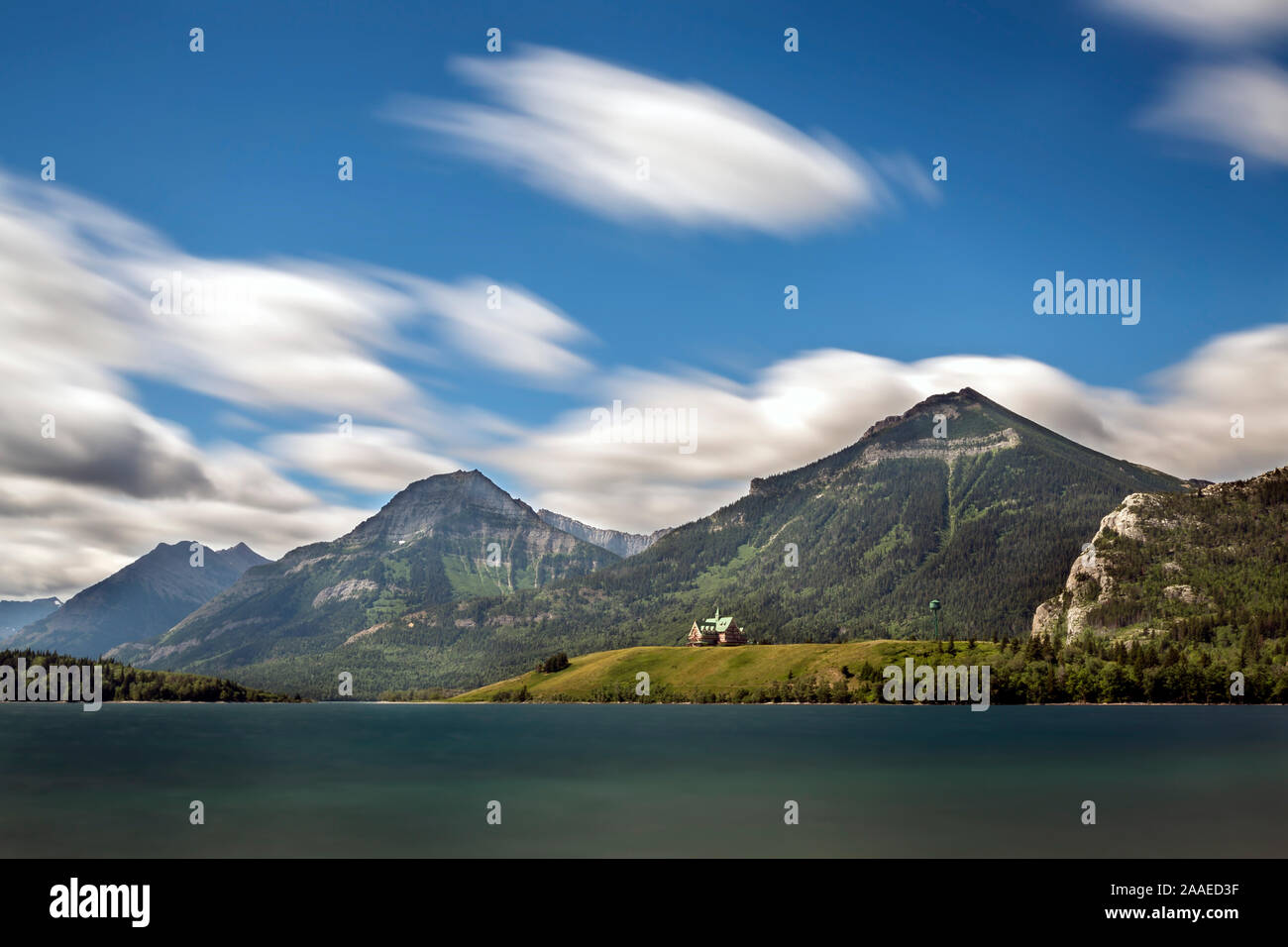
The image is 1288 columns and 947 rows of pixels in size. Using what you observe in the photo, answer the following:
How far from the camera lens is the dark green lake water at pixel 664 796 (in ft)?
196

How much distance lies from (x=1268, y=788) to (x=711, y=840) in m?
57.4

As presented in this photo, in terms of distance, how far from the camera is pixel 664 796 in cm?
8181

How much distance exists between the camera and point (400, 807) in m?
77.0

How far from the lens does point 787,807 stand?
73125 millimetres

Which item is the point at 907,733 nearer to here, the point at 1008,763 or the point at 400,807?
the point at 1008,763

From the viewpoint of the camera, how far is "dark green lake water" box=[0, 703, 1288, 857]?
59.8m
